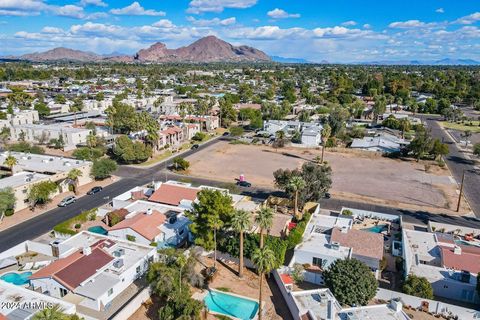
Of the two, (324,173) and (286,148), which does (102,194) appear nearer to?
(324,173)

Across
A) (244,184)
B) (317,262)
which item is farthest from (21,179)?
(317,262)

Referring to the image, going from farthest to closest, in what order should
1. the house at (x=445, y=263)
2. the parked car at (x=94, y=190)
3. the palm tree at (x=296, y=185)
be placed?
the parked car at (x=94, y=190)
the palm tree at (x=296, y=185)
the house at (x=445, y=263)

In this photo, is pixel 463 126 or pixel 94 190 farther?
pixel 463 126

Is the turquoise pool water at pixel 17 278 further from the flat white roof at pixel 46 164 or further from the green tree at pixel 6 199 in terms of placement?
the flat white roof at pixel 46 164

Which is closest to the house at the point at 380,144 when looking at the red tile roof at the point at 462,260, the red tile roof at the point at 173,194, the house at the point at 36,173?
the red tile roof at the point at 462,260

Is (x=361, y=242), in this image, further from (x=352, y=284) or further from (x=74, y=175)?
(x=74, y=175)

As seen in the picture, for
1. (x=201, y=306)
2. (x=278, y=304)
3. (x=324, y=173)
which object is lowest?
(x=278, y=304)

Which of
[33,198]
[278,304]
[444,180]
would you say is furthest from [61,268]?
[444,180]
